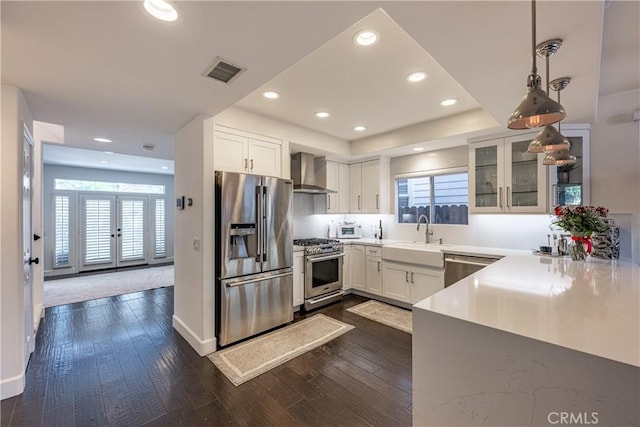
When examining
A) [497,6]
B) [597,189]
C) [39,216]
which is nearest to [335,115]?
[497,6]

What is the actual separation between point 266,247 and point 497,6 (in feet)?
9.27

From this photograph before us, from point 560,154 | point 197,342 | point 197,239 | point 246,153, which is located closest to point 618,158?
point 560,154

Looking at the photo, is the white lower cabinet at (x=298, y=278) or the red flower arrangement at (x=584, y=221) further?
the white lower cabinet at (x=298, y=278)

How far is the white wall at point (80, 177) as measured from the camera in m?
6.14

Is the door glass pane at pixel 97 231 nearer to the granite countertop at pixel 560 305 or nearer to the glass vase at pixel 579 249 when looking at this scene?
the granite countertop at pixel 560 305

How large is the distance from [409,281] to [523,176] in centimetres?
196

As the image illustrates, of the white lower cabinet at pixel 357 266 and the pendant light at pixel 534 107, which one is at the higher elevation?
the pendant light at pixel 534 107

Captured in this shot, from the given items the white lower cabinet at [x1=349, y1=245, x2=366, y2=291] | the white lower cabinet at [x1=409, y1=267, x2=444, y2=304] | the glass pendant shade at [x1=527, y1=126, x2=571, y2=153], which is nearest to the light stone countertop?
the white lower cabinet at [x1=349, y1=245, x2=366, y2=291]

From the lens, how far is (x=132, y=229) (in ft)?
24.0

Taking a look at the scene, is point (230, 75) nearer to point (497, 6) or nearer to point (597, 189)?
point (497, 6)

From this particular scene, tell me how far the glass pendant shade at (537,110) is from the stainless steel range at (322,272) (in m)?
2.99

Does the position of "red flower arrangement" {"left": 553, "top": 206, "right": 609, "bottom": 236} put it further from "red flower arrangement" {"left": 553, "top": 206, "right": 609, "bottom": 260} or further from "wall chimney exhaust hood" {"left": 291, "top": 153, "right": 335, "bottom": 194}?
"wall chimney exhaust hood" {"left": 291, "top": 153, "right": 335, "bottom": 194}

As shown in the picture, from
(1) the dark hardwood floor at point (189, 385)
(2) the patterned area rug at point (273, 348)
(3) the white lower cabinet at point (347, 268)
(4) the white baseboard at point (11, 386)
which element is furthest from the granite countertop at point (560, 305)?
(4) the white baseboard at point (11, 386)

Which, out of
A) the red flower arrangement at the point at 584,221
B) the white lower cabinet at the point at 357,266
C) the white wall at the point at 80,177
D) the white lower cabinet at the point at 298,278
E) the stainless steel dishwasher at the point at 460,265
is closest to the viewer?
the red flower arrangement at the point at 584,221
